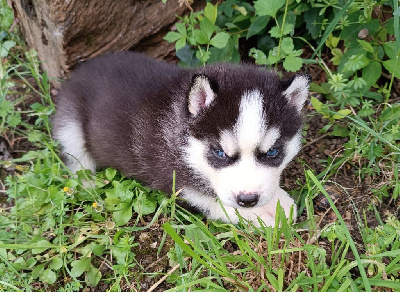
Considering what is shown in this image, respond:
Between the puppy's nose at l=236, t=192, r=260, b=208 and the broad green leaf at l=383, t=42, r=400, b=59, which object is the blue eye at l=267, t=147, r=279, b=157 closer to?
the puppy's nose at l=236, t=192, r=260, b=208

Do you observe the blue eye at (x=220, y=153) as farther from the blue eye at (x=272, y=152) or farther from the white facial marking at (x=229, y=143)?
the blue eye at (x=272, y=152)

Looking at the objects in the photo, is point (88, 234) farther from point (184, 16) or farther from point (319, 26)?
point (319, 26)

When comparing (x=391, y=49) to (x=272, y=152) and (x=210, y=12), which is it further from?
(x=272, y=152)

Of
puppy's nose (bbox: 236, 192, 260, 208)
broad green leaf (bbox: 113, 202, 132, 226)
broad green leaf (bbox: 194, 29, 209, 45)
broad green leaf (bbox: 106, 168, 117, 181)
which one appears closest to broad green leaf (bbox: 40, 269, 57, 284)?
broad green leaf (bbox: 113, 202, 132, 226)

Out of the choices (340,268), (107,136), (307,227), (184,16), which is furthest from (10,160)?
(340,268)

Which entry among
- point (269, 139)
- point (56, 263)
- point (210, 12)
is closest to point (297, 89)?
point (269, 139)

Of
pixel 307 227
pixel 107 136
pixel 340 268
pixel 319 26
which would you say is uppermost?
pixel 319 26

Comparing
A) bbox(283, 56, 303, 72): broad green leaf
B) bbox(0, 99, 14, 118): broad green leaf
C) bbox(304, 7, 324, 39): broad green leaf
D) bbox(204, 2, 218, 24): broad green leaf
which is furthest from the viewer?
bbox(304, 7, 324, 39): broad green leaf
